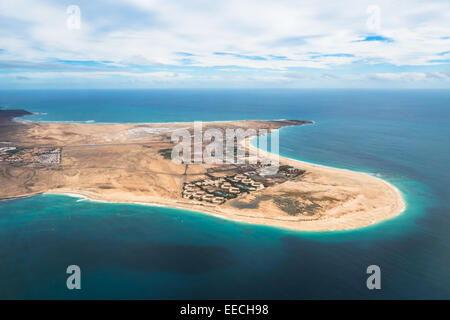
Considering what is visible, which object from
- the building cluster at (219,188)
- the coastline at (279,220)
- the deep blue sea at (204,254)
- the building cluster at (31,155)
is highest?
the building cluster at (31,155)

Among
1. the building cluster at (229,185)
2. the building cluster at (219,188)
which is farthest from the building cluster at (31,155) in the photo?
the building cluster at (229,185)

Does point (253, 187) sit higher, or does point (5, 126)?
point (5, 126)

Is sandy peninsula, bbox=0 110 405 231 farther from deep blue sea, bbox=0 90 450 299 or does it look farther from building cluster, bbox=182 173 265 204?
deep blue sea, bbox=0 90 450 299

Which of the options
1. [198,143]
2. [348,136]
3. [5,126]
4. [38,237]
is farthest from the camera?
[5,126]

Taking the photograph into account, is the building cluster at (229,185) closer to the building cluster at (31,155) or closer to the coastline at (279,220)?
the coastline at (279,220)
